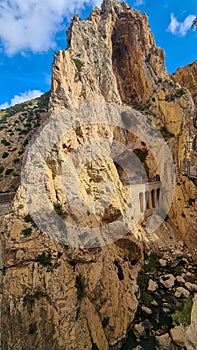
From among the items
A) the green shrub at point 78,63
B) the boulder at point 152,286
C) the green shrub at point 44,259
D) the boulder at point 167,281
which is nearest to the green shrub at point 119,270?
the boulder at point 152,286

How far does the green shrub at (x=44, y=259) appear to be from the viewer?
13.1 meters

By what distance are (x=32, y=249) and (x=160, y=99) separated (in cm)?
2794

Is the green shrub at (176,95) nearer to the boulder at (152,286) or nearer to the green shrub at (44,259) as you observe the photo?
the boulder at (152,286)

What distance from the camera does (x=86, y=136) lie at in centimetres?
2088

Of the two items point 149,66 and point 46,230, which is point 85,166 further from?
point 149,66

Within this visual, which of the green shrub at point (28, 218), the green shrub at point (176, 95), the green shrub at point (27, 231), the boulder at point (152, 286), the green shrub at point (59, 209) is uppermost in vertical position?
the green shrub at point (176, 95)

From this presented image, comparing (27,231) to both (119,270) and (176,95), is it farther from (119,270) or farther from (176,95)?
(176,95)

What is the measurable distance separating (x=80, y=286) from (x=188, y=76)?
1706 inches

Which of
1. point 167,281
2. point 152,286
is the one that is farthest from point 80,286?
point 167,281

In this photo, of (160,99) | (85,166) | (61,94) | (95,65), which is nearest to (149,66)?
(160,99)

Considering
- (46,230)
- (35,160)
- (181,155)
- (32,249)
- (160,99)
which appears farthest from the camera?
(160,99)

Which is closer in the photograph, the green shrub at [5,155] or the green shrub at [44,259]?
the green shrub at [44,259]

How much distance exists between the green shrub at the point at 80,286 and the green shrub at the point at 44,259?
225 centimetres

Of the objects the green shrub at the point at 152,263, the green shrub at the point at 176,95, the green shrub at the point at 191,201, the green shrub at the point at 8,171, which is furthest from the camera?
the green shrub at the point at 176,95
